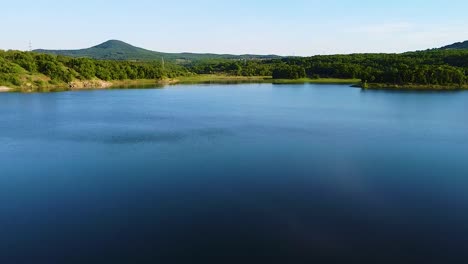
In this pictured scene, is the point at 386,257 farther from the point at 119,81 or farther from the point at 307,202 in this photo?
the point at 119,81

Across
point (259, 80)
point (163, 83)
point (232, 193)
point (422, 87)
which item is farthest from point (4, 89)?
point (422, 87)

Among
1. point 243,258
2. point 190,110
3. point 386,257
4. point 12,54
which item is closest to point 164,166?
point 243,258

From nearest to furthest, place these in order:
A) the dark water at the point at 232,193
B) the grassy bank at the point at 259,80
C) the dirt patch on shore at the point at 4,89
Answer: the dark water at the point at 232,193
the dirt patch on shore at the point at 4,89
the grassy bank at the point at 259,80

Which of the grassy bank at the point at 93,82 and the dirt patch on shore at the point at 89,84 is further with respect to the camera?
the dirt patch on shore at the point at 89,84

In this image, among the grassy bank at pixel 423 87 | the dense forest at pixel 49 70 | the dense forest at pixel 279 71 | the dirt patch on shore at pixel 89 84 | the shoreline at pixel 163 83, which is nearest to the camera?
the grassy bank at pixel 423 87

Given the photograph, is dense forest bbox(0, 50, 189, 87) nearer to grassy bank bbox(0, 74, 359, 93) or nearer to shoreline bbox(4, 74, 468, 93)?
grassy bank bbox(0, 74, 359, 93)

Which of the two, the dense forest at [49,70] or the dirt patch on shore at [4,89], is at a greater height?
the dense forest at [49,70]

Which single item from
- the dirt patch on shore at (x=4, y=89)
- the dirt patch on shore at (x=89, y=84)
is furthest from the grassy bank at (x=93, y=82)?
the dirt patch on shore at (x=4, y=89)

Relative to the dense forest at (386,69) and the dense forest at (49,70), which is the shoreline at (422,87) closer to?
the dense forest at (386,69)
